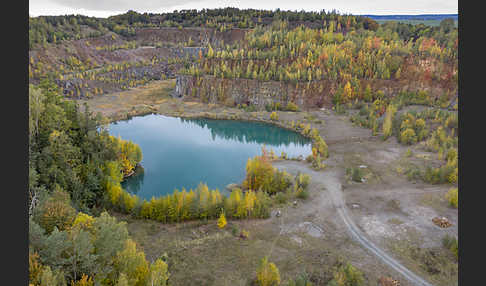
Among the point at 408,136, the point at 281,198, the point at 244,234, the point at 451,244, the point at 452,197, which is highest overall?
the point at 408,136

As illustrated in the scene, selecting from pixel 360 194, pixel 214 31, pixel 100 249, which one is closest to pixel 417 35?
pixel 214 31

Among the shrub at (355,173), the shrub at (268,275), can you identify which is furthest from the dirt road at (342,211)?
the shrub at (268,275)

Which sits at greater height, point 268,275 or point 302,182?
point 302,182

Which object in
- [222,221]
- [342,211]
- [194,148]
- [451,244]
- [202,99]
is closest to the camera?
[451,244]

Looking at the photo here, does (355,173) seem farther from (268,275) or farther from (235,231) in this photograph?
(268,275)

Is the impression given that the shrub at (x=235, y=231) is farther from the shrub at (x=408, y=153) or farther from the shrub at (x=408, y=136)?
the shrub at (x=408, y=136)

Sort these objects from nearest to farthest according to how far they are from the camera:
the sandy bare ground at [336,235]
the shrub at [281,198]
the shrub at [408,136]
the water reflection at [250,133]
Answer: the sandy bare ground at [336,235] < the shrub at [281,198] < the shrub at [408,136] < the water reflection at [250,133]

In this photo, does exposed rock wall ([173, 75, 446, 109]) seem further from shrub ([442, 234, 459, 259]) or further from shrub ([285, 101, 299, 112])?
shrub ([442, 234, 459, 259])

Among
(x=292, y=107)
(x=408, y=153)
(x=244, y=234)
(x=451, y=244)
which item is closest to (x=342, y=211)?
(x=451, y=244)
